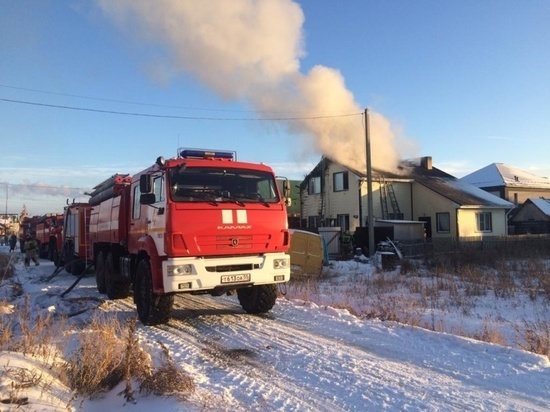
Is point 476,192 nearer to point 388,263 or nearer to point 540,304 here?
point 388,263

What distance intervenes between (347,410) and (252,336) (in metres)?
3.24

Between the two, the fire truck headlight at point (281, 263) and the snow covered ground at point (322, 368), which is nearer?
the snow covered ground at point (322, 368)

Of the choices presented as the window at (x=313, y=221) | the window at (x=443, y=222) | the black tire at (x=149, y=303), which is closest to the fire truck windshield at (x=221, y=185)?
the black tire at (x=149, y=303)

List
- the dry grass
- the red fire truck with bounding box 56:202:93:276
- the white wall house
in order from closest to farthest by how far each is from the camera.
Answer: the dry grass
the red fire truck with bounding box 56:202:93:276
the white wall house

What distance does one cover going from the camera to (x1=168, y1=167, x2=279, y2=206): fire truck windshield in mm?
8219

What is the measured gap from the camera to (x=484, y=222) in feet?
113

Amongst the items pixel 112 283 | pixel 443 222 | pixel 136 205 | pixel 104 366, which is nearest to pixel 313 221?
pixel 443 222

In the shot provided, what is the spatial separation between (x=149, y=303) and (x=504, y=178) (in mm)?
49825

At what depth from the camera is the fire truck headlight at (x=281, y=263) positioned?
8.70 metres

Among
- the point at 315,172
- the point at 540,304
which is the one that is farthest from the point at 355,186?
the point at 540,304

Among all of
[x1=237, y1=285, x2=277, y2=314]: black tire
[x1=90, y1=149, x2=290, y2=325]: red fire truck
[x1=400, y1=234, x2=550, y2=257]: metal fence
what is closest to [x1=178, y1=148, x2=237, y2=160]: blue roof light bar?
[x1=90, y1=149, x2=290, y2=325]: red fire truck

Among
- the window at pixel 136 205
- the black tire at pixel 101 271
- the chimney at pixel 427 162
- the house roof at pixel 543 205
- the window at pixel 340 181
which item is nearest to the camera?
the window at pixel 136 205

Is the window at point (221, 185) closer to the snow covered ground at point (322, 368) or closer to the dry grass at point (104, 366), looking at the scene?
the snow covered ground at point (322, 368)

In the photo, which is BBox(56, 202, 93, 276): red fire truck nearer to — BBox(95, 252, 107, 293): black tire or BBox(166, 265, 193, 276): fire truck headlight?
BBox(95, 252, 107, 293): black tire
